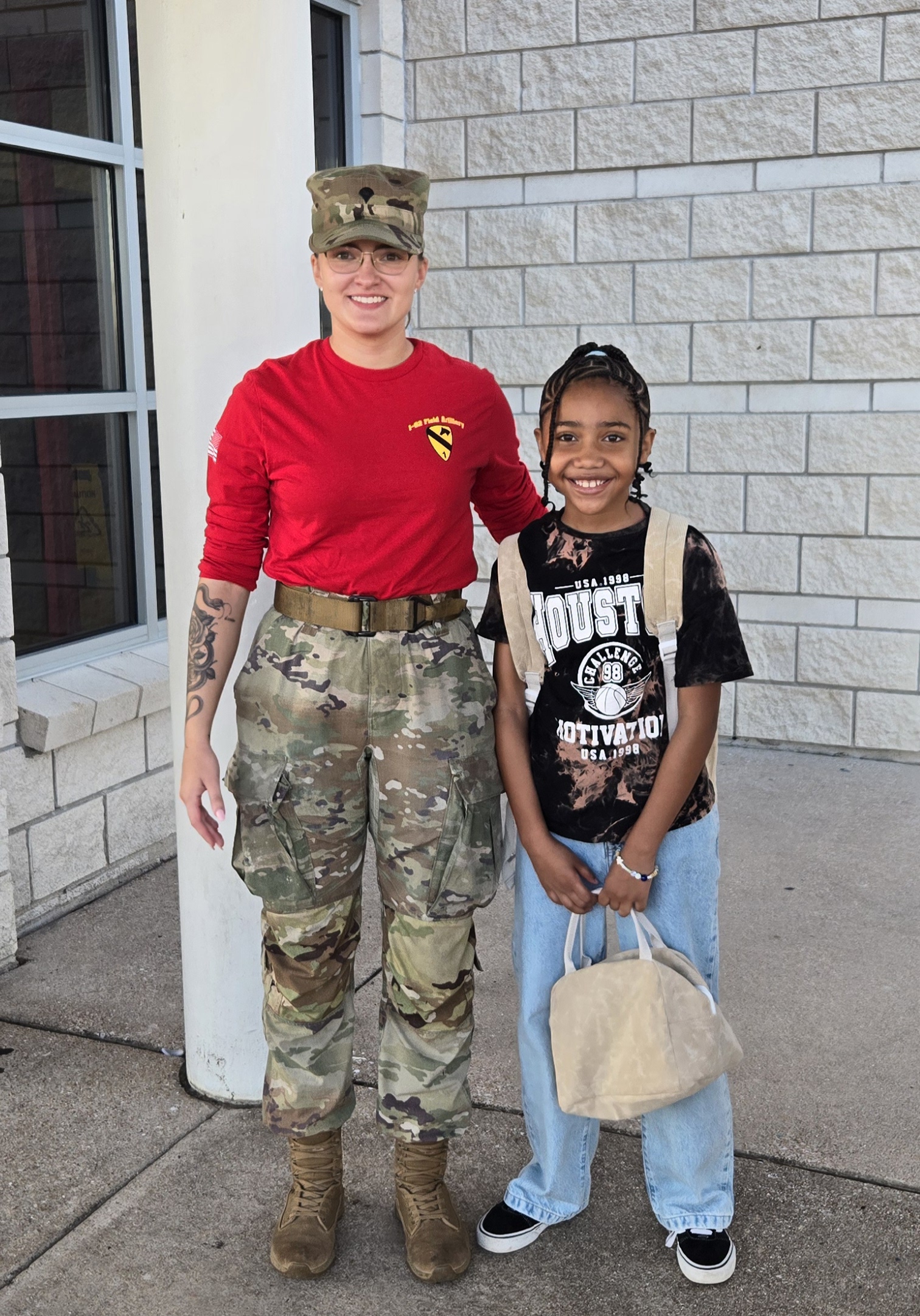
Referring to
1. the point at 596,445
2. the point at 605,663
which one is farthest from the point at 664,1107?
the point at 596,445

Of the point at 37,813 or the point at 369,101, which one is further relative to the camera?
the point at 369,101

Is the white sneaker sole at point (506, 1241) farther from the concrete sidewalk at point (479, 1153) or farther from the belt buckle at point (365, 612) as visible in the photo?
the belt buckle at point (365, 612)

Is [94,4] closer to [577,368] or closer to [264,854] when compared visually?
[577,368]

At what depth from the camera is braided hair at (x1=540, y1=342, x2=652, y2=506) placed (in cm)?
223

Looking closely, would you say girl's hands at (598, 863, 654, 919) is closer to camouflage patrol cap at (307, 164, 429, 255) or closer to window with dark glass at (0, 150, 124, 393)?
camouflage patrol cap at (307, 164, 429, 255)

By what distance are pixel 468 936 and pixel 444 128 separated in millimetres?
4567

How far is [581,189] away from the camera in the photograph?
227 inches

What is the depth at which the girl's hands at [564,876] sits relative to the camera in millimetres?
2279

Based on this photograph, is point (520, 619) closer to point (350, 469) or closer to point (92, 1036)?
point (350, 469)

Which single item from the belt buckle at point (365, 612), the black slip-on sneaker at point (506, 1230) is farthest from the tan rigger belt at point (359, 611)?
the black slip-on sneaker at point (506, 1230)

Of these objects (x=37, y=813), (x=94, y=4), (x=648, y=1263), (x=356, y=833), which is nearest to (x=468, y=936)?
(x=356, y=833)

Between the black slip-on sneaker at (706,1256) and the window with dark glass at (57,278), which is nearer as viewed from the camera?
the black slip-on sneaker at (706,1256)

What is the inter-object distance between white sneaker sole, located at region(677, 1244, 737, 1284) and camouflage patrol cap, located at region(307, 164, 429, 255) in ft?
6.04

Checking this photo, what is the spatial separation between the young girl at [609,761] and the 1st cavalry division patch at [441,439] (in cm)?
16
